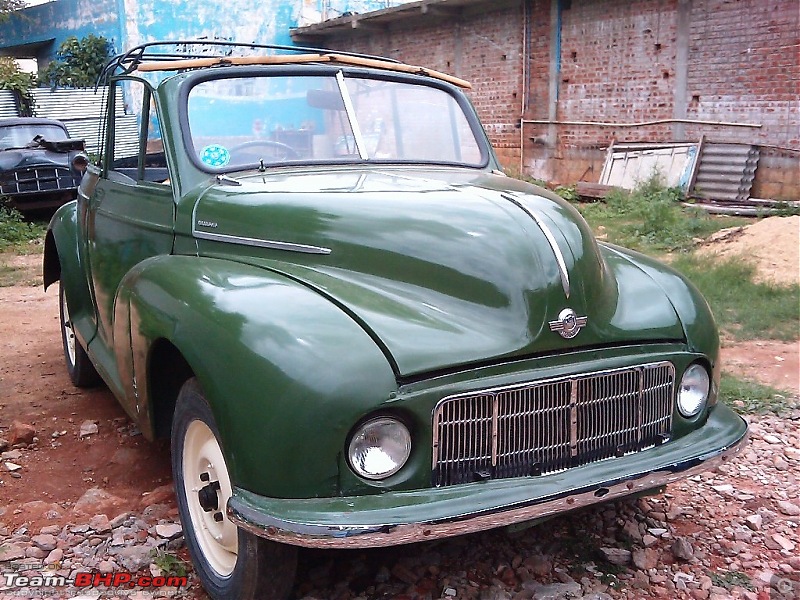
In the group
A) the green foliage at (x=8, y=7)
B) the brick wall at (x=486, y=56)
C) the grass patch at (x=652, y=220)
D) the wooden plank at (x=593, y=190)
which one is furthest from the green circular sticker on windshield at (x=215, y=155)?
the green foliage at (x=8, y=7)

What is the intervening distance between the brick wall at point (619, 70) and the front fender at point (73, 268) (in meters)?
9.79

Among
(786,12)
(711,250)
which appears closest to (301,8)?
(786,12)

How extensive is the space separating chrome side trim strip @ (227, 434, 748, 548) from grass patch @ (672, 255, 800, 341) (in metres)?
4.13

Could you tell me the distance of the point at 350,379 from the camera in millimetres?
2088

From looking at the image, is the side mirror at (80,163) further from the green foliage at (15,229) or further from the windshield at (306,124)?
the green foliage at (15,229)

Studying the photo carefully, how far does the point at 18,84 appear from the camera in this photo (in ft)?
52.8

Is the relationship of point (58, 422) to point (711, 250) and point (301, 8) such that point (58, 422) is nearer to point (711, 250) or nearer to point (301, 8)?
point (711, 250)

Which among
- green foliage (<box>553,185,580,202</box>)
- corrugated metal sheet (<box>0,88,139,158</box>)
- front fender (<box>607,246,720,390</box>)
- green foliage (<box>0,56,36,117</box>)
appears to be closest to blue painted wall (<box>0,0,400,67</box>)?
corrugated metal sheet (<box>0,88,139,158</box>)

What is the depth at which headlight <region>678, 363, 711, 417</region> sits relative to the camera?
8.79ft

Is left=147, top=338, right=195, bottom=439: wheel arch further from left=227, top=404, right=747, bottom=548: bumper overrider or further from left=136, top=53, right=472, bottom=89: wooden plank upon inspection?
left=136, top=53, right=472, bottom=89: wooden plank

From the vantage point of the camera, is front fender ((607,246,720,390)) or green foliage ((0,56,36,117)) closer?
front fender ((607,246,720,390))

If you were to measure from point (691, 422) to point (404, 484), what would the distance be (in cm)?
113

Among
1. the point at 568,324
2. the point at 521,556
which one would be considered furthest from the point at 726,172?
the point at 568,324

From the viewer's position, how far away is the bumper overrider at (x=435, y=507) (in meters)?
2.02
